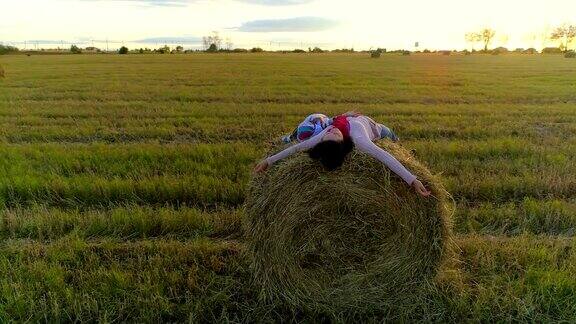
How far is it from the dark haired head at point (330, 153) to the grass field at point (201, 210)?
117 centimetres

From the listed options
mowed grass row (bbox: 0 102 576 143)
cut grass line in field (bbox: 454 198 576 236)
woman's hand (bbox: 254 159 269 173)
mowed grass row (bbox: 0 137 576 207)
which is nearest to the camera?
woman's hand (bbox: 254 159 269 173)

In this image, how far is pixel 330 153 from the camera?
12.5 ft

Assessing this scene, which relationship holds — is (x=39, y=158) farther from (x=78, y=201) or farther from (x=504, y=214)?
(x=504, y=214)

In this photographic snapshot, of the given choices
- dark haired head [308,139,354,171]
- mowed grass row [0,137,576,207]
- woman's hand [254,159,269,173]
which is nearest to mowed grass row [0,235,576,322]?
woman's hand [254,159,269,173]

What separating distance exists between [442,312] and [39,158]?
611 cm

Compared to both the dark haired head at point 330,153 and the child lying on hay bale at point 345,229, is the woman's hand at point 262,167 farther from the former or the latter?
the dark haired head at point 330,153

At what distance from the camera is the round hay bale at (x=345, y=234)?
3.96 m

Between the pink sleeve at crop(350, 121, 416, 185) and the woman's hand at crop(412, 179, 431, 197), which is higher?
the pink sleeve at crop(350, 121, 416, 185)

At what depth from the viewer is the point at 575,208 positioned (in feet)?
18.2

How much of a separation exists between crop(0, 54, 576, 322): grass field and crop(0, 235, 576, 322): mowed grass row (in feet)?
0.04

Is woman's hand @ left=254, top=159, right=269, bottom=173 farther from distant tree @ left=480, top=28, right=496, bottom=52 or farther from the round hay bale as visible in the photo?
distant tree @ left=480, top=28, right=496, bottom=52

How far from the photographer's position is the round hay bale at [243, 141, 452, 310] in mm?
3957

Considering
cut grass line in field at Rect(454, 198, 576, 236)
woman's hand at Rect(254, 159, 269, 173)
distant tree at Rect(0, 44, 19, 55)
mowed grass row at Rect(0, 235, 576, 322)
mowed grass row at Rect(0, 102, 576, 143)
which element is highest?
distant tree at Rect(0, 44, 19, 55)

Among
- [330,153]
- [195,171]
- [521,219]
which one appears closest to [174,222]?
[195,171]
